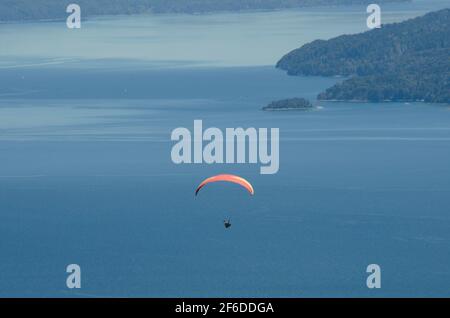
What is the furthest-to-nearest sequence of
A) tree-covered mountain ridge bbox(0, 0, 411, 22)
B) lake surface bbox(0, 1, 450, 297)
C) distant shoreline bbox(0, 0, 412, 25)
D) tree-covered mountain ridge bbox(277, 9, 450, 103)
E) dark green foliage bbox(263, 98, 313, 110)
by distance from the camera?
distant shoreline bbox(0, 0, 412, 25) < tree-covered mountain ridge bbox(0, 0, 411, 22) < tree-covered mountain ridge bbox(277, 9, 450, 103) < dark green foliage bbox(263, 98, 313, 110) < lake surface bbox(0, 1, 450, 297)

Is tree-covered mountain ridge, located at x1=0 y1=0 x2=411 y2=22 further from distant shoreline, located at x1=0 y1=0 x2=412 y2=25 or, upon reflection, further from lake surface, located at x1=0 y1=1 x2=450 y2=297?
lake surface, located at x1=0 y1=1 x2=450 y2=297

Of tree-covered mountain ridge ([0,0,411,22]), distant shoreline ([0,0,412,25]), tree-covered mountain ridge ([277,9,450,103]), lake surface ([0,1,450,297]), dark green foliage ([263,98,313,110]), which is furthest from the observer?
distant shoreline ([0,0,412,25])

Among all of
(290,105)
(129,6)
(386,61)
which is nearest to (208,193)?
(290,105)

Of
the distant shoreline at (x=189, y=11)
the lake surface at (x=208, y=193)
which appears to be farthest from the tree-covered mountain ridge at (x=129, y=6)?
the lake surface at (x=208, y=193)

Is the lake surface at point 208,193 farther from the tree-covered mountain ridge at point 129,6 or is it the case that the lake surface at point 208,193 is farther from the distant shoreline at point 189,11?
the distant shoreline at point 189,11

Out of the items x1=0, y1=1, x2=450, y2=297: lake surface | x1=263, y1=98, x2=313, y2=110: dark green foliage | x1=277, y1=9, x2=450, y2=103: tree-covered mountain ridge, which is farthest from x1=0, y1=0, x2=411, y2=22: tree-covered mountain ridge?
x1=263, y1=98, x2=313, y2=110: dark green foliage
